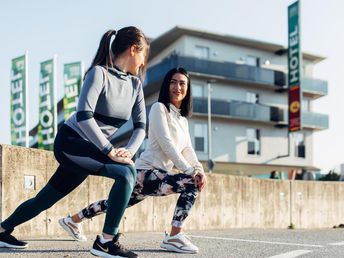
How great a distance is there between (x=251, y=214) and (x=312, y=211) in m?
3.21

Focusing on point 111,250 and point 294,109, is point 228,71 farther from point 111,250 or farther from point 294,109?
point 111,250

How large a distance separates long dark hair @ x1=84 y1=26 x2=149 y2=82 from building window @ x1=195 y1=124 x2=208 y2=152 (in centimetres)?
3134

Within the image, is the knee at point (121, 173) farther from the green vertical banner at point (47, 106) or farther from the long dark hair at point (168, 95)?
the green vertical banner at point (47, 106)

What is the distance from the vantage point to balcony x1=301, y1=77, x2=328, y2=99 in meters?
39.6

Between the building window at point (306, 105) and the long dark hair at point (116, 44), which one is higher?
the building window at point (306, 105)

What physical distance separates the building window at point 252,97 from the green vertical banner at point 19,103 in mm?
18960

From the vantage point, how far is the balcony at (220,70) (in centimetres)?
3438

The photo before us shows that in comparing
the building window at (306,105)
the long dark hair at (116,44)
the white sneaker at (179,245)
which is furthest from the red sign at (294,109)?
the long dark hair at (116,44)

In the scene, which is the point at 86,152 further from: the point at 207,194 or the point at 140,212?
the point at 207,194

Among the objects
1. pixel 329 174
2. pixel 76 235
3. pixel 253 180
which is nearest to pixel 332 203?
pixel 253 180

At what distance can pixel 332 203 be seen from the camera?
14.0 metres

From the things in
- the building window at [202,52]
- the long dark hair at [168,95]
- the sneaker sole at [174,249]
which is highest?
the building window at [202,52]

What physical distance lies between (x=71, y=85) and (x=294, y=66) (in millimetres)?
15627

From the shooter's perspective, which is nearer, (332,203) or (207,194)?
(207,194)
